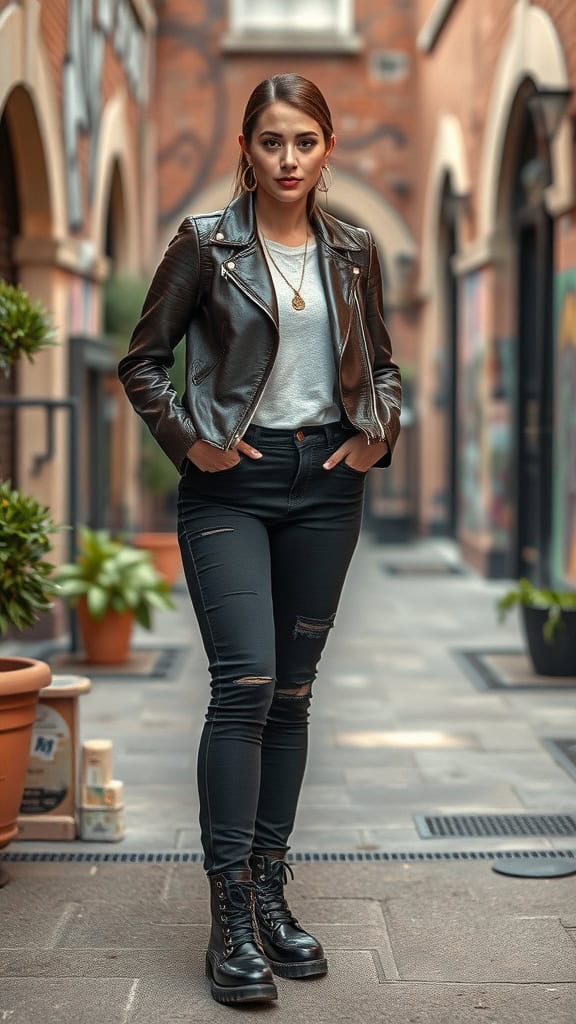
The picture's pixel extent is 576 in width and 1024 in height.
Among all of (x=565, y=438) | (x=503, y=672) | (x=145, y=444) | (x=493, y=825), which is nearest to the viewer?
(x=493, y=825)

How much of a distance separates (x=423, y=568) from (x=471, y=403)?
1.44m

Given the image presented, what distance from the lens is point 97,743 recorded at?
14.2 ft

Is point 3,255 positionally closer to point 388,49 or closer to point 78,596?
point 78,596

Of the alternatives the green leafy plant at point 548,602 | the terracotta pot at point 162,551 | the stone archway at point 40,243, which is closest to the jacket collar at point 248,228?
the green leafy plant at point 548,602

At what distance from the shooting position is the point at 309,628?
3334 mm

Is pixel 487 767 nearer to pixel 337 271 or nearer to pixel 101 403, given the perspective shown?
pixel 337 271

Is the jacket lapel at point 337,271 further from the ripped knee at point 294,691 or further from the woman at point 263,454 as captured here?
the ripped knee at point 294,691

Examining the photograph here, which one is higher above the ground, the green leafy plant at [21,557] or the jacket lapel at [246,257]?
the jacket lapel at [246,257]

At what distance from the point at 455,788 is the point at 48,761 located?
4.77ft

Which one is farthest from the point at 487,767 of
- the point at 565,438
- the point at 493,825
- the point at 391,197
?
the point at 391,197

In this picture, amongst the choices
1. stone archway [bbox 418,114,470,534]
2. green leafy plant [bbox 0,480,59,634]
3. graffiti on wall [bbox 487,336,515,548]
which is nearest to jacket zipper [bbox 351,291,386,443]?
green leafy plant [bbox 0,480,59,634]

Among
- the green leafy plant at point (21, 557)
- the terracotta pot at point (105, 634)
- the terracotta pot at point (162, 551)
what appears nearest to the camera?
the green leafy plant at point (21, 557)

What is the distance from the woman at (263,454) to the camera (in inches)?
123

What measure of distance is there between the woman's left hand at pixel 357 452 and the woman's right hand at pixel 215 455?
180 millimetres
